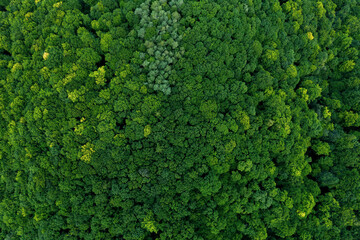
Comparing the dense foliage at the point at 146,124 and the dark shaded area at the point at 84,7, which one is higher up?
the dark shaded area at the point at 84,7

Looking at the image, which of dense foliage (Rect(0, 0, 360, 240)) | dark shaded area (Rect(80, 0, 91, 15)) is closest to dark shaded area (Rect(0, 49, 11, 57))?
dense foliage (Rect(0, 0, 360, 240))

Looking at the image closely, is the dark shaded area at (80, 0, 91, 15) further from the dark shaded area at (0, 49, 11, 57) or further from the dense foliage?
the dark shaded area at (0, 49, 11, 57)

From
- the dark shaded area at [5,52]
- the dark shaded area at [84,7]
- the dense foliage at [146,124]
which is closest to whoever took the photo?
the dense foliage at [146,124]

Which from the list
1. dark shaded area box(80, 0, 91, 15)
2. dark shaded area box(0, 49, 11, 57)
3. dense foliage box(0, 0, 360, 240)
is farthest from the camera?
dark shaded area box(0, 49, 11, 57)

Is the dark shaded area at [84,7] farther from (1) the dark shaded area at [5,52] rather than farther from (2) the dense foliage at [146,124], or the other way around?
(1) the dark shaded area at [5,52]

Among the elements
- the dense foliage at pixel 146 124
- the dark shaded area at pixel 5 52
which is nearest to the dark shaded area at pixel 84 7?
the dense foliage at pixel 146 124

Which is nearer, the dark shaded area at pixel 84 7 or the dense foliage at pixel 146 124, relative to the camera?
the dense foliage at pixel 146 124

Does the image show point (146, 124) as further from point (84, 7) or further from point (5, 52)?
point (5, 52)

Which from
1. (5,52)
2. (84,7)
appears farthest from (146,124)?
(5,52)
